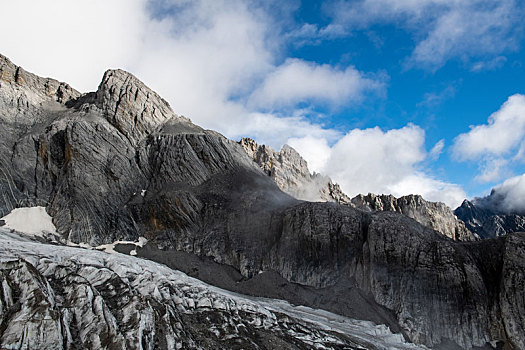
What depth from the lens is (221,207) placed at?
58.0 m

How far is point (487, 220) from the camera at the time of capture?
404ft

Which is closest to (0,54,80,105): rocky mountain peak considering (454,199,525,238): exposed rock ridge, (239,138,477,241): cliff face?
(239,138,477,241): cliff face

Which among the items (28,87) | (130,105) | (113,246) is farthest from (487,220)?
(28,87)

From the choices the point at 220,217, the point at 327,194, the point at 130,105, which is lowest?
the point at 220,217

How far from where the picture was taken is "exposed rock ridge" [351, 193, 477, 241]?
288ft

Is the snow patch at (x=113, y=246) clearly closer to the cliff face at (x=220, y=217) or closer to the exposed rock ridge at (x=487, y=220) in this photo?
the cliff face at (x=220, y=217)

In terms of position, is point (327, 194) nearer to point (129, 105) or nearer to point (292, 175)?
point (292, 175)

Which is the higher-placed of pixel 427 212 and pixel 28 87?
pixel 427 212

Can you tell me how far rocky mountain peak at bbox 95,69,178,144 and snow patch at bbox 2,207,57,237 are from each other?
20261 millimetres

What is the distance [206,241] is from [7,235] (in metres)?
24.8

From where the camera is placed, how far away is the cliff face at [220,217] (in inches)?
1550

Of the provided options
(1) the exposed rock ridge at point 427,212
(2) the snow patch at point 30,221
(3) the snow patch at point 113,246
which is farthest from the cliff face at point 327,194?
(2) the snow patch at point 30,221

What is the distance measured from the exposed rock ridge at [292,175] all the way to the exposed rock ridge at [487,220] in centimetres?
4974

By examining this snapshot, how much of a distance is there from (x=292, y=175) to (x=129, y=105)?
53.9 metres
